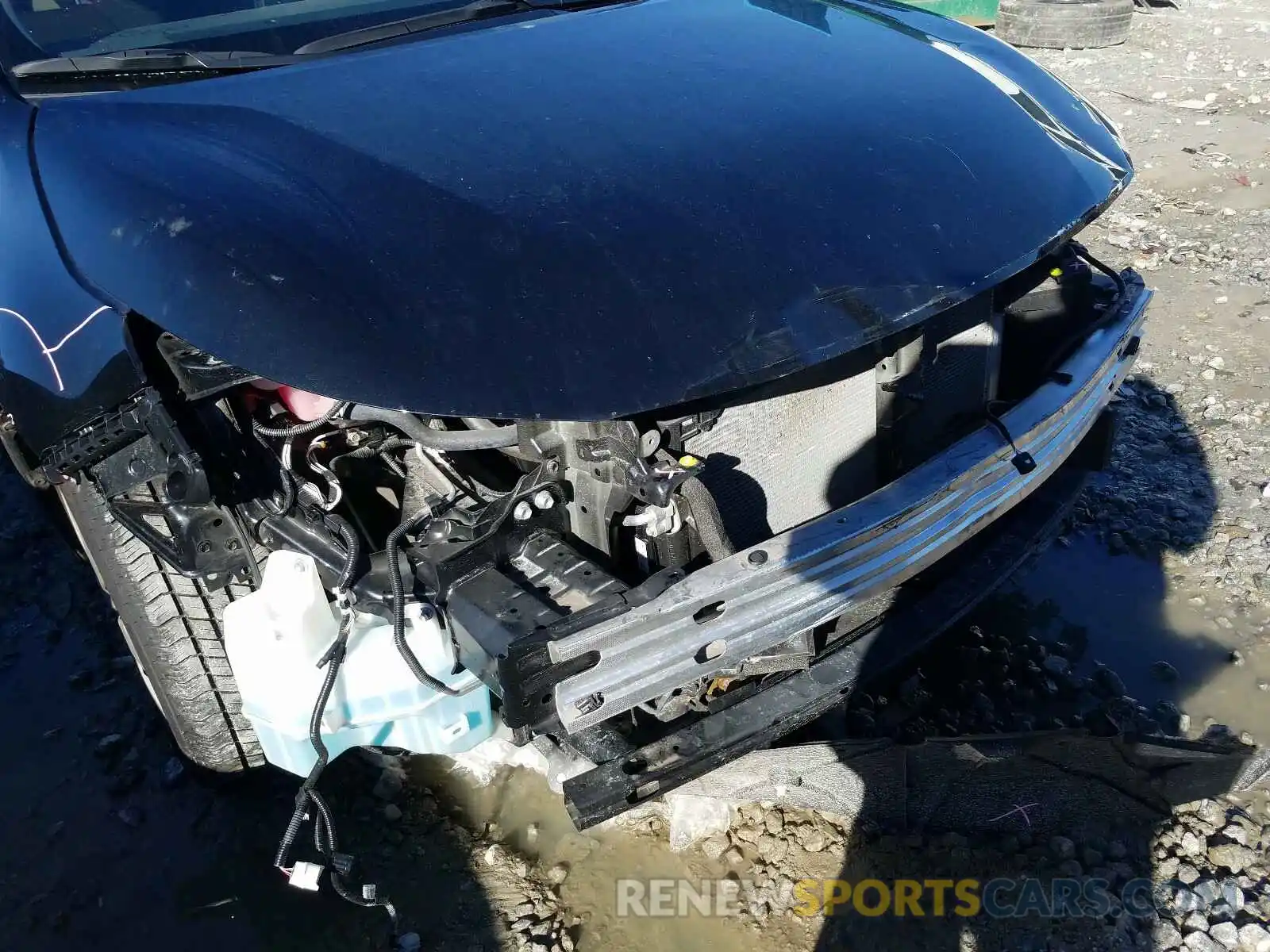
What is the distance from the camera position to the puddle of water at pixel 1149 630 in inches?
99.3

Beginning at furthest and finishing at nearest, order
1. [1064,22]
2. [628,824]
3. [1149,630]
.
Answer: [1064,22] < [1149,630] < [628,824]

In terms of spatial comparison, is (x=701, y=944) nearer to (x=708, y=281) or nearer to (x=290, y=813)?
A: (x=290, y=813)

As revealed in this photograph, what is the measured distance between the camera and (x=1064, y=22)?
8.45m

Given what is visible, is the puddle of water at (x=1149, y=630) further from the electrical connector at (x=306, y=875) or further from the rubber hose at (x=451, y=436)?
the electrical connector at (x=306, y=875)

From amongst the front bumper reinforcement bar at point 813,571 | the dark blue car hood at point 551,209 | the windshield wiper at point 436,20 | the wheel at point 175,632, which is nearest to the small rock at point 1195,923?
the front bumper reinforcement bar at point 813,571

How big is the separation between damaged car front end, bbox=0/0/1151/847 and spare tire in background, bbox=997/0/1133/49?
24.1ft

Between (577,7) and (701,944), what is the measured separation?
229cm

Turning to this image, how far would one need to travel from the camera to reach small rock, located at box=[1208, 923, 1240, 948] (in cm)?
189

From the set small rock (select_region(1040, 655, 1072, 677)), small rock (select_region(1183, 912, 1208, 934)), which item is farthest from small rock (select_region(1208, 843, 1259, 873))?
small rock (select_region(1040, 655, 1072, 677))

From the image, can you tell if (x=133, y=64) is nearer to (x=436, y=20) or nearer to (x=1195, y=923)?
(x=436, y=20)

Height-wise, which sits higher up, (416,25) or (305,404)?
(416,25)

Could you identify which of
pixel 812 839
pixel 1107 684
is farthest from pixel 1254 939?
pixel 812 839

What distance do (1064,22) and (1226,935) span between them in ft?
28.1

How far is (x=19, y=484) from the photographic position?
3.74 m
